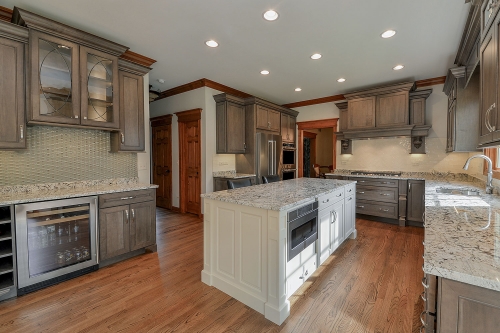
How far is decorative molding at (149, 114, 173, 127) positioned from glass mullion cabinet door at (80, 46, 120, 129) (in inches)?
93.3

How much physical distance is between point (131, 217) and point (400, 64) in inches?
181

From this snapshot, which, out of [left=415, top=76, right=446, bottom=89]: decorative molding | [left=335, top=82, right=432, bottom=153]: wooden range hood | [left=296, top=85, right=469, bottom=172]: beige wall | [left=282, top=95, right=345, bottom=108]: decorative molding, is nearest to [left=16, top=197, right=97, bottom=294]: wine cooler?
[left=335, top=82, right=432, bottom=153]: wooden range hood

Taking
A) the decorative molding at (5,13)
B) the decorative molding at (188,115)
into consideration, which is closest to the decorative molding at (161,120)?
the decorative molding at (188,115)

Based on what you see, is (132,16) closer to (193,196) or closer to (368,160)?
(193,196)

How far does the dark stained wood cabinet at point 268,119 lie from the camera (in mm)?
5070

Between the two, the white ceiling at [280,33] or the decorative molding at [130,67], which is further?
the decorative molding at [130,67]

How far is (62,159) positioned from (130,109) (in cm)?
102

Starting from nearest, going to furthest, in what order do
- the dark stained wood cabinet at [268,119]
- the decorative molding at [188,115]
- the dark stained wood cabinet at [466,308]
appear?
1. the dark stained wood cabinet at [466,308]
2. the decorative molding at [188,115]
3. the dark stained wood cabinet at [268,119]

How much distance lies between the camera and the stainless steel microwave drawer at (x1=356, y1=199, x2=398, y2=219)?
4293 mm

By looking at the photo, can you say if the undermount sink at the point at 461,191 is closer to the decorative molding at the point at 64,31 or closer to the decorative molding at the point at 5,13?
the decorative molding at the point at 64,31

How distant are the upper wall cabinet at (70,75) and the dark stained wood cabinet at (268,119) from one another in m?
2.87

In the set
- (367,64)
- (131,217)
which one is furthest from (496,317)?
(367,64)

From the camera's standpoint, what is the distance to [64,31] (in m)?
2.43

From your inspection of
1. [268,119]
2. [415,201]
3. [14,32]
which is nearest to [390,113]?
[415,201]
